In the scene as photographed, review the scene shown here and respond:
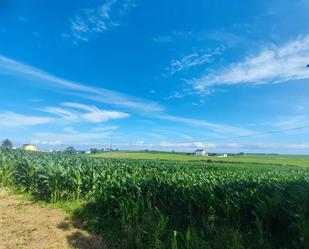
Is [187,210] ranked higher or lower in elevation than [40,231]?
higher

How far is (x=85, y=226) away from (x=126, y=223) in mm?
1416

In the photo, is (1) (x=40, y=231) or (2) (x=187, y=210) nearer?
(1) (x=40, y=231)

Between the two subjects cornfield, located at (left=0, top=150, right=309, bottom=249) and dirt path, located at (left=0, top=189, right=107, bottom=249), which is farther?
dirt path, located at (left=0, top=189, right=107, bottom=249)

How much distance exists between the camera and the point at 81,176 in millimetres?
12680

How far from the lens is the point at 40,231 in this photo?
854 cm

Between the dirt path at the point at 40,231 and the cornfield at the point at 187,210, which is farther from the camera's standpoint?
the dirt path at the point at 40,231

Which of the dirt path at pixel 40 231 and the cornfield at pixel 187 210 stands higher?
the cornfield at pixel 187 210

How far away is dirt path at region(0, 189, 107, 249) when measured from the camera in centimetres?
780

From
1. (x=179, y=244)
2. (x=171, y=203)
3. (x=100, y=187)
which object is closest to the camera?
(x=179, y=244)

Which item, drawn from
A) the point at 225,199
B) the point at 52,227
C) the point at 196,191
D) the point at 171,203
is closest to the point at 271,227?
the point at 225,199

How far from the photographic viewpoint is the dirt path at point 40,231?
25.6 ft

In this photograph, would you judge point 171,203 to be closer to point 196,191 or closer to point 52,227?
point 196,191

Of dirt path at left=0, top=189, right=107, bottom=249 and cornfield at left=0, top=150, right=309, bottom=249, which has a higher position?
cornfield at left=0, top=150, right=309, bottom=249

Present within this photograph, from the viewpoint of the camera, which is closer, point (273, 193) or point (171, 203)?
point (273, 193)
